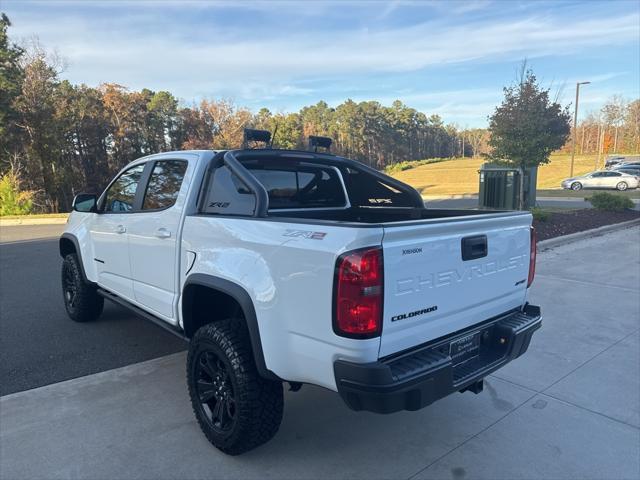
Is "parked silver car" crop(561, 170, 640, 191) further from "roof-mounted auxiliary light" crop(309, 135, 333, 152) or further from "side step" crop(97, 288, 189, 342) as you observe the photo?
"side step" crop(97, 288, 189, 342)

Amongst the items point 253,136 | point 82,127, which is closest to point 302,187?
point 253,136

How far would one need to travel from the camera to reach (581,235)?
35.9 feet

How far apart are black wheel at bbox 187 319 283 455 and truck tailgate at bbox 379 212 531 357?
2.82 feet

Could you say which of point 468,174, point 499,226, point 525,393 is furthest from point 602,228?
point 468,174

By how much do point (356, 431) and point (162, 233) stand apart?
1.94 metres

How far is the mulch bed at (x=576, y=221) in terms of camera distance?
1098 cm

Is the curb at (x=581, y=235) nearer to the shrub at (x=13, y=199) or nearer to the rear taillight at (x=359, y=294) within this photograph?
the rear taillight at (x=359, y=294)

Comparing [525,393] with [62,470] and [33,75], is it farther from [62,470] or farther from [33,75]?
[33,75]

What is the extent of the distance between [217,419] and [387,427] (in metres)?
1.13

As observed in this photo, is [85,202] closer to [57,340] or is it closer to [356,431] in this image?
[57,340]

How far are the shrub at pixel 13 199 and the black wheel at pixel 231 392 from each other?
2392cm

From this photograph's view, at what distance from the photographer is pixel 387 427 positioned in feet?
10.5

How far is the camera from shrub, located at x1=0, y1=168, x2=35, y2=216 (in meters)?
22.4

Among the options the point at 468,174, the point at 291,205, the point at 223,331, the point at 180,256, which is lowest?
the point at 468,174
